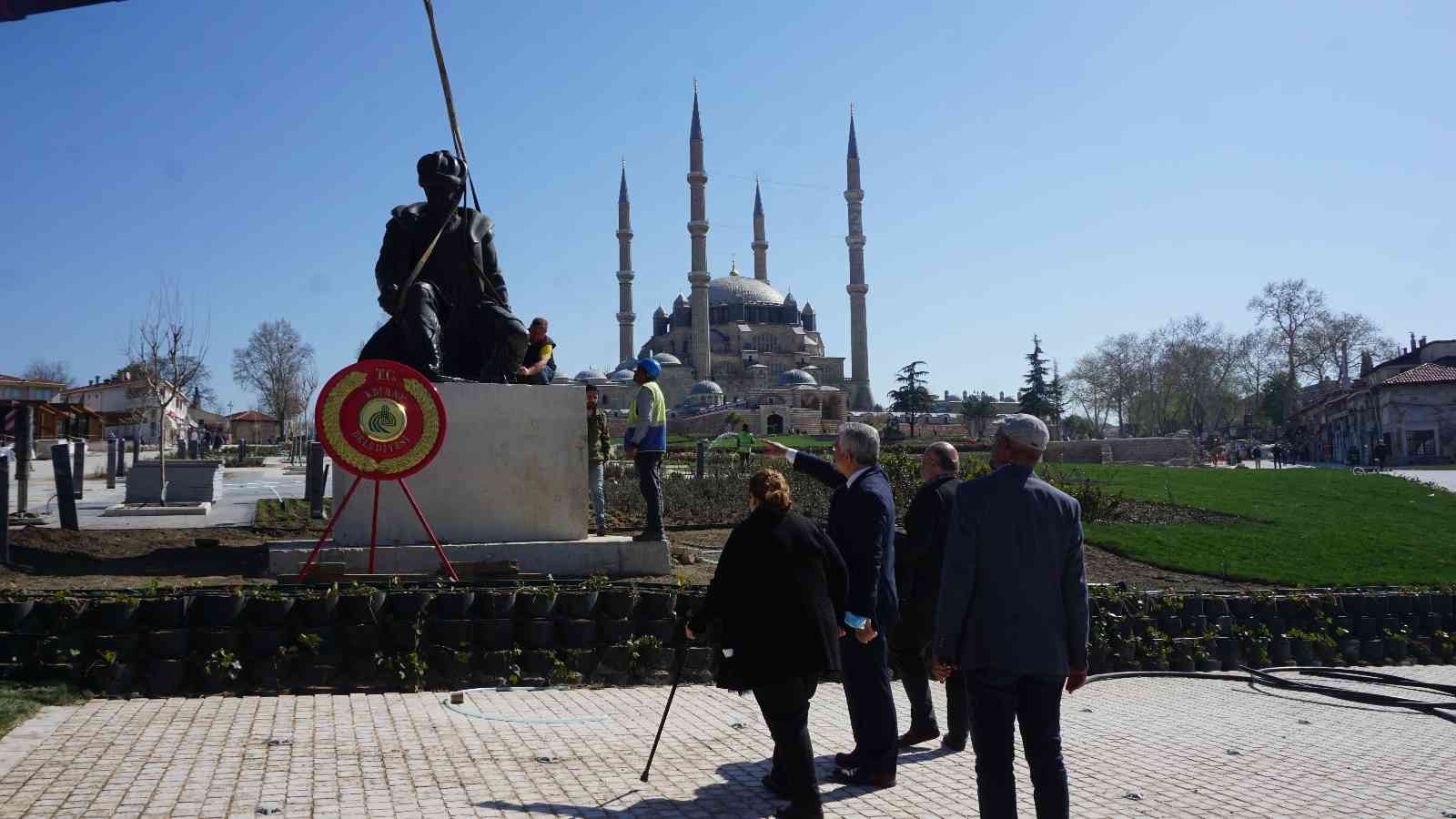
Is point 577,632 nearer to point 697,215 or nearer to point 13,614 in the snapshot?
point 13,614

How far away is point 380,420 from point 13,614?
7.11 feet

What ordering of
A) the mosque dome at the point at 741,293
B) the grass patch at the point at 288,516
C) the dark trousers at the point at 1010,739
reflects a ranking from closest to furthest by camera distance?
the dark trousers at the point at 1010,739, the grass patch at the point at 288,516, the mosque dome at the point at 741,293

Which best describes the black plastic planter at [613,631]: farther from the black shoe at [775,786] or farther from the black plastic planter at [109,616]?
the black plastic planter at [109,616]

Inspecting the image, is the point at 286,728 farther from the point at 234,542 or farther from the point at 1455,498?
the point at 1455,498

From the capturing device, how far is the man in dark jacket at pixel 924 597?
194 inches

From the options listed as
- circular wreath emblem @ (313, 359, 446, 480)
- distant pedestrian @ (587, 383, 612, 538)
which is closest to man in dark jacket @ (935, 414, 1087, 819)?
circular wreath emblem @ (313, 359, 446, 480)

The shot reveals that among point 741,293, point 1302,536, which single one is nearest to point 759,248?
point 741,293

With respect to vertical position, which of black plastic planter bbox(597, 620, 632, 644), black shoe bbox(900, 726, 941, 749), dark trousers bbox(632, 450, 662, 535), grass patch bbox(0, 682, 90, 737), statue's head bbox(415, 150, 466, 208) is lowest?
black shoe bbox(900, 726, 941, 749)

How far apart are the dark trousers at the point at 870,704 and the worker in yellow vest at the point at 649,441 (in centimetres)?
360

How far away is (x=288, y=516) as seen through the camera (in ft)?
38.8

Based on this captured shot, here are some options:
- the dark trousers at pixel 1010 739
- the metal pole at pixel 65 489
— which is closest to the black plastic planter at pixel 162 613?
the dark trousers at pixel 1010 739

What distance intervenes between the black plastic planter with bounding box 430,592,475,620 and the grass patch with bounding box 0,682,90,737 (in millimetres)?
1566

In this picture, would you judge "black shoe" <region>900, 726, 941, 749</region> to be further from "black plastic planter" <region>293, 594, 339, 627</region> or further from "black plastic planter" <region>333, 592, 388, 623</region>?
"black plastic planter" <region>293, 594, 339, 627</region>

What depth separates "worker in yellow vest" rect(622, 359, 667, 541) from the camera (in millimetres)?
7992
